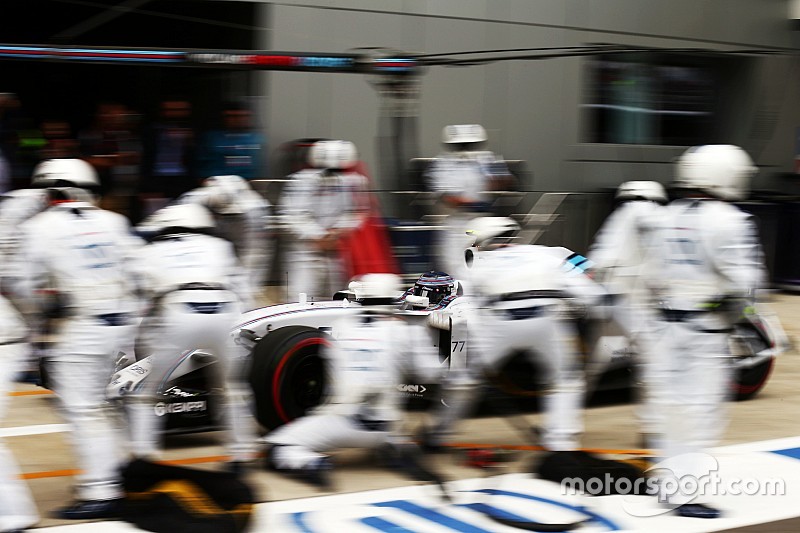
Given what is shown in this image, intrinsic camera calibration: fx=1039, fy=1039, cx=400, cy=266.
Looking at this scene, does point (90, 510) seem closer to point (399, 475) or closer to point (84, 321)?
point (84, 321)

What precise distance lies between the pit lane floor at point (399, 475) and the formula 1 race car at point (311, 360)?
0.89 feet

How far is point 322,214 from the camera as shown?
32.6 feet

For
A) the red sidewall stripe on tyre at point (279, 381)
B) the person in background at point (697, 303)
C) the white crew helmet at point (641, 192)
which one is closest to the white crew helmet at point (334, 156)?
the white crew helmet at point (641, 192)

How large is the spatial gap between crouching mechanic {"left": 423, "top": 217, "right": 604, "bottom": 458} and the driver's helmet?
1.14 metres

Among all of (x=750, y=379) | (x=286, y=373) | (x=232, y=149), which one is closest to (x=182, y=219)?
(x=286, y=373)

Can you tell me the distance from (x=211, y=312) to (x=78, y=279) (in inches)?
29.4

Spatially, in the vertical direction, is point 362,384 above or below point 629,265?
below

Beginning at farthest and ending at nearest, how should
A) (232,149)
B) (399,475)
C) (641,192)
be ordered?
1. (232,149)
2. (641,192)
3. (399,475)

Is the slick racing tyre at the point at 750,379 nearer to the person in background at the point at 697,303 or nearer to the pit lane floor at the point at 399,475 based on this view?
the pit lane floor at the point at 399,475

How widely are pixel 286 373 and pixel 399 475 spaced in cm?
102

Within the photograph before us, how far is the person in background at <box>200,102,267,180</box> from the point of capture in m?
11.1

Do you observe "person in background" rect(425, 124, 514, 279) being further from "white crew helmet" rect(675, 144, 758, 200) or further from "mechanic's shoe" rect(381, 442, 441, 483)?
"white crew helmet" rect(675, 144, 758, 200)

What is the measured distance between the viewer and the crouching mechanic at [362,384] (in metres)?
6.00

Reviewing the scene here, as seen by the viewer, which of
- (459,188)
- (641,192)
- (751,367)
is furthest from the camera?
(459,188)
